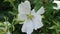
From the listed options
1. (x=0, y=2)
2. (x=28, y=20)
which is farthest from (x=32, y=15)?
(x=0, y=2)

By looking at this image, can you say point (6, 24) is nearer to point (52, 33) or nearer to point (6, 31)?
point (6, 31)

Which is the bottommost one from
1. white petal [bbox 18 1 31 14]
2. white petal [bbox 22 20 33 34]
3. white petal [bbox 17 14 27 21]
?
white petal [bbox 22 20 33 34]

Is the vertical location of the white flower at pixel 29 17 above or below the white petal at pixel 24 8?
below

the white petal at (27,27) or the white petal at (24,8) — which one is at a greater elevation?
the white petal at (24,8)

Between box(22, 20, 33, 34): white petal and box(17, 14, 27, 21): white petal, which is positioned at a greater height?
box(17, 14, 27, 21): white petal

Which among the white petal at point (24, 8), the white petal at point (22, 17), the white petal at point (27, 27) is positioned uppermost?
the white petal at point (24, 8)

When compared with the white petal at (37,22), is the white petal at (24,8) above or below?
above

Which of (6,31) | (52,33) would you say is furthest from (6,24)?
(52,33)
